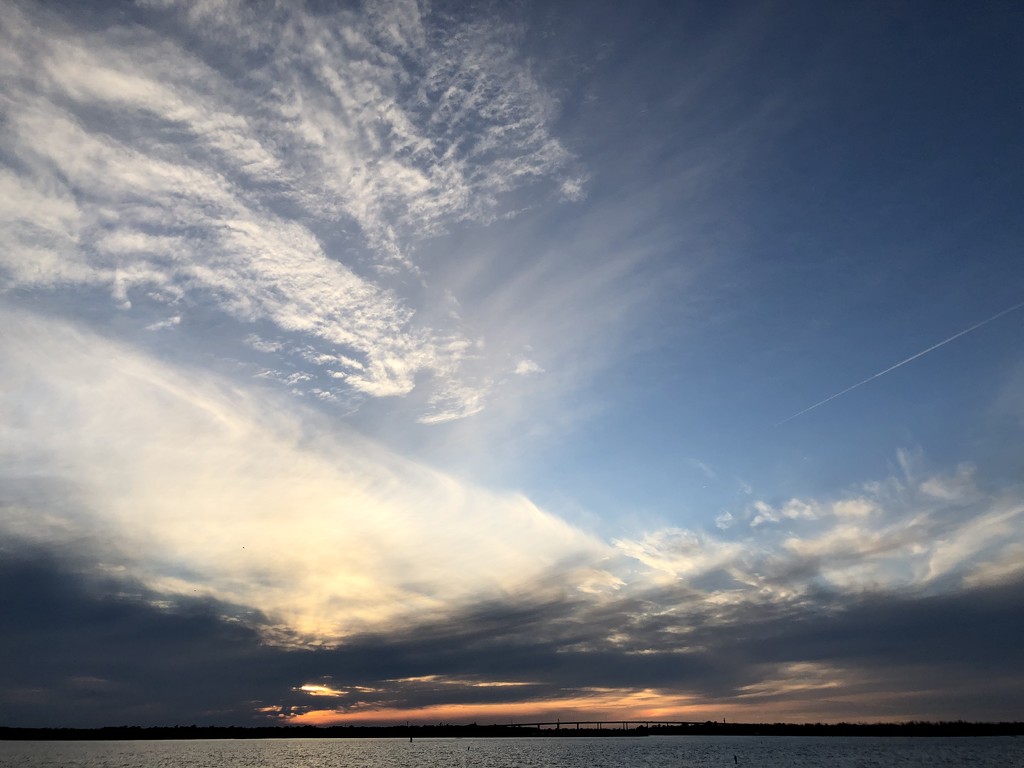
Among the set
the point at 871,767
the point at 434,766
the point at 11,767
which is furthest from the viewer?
the point at 434,766

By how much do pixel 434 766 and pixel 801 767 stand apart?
95456 mm

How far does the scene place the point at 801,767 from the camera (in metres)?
165

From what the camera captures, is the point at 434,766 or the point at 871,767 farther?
the point at 434,766

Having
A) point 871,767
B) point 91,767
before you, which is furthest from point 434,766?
point 871,767

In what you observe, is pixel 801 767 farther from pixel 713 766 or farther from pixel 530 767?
pixel 530 767

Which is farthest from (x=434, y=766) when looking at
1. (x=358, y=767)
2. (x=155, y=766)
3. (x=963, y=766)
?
(x=963, y=766)

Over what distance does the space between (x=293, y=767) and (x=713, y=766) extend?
111412 mm

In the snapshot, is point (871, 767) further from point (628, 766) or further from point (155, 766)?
point (155, 766)

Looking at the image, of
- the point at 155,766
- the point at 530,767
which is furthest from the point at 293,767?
the point at 530,767

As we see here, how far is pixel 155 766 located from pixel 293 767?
34068 mm

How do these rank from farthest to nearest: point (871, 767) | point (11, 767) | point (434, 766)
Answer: point (434, 766) < point (871, 767) < point (11, 767)

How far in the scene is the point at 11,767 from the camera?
148 metres

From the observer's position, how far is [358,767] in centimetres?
16775

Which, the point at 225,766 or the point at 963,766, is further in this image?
the point at 225,766
